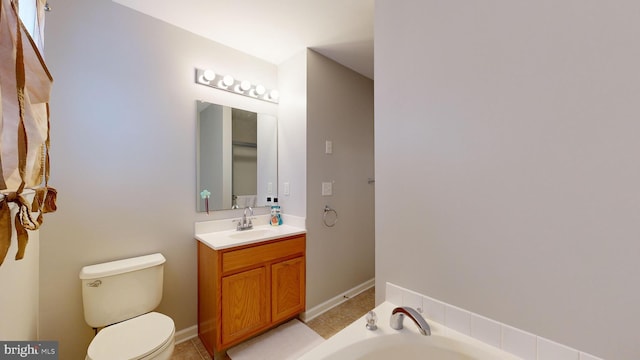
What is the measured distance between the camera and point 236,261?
5.94ft

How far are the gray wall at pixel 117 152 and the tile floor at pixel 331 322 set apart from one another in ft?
0.58

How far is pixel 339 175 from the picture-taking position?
2658 mm

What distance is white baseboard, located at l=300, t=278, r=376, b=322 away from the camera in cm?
230

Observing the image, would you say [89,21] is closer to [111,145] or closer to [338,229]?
[111,145]

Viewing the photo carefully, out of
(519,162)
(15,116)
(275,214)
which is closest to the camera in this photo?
(15,116)

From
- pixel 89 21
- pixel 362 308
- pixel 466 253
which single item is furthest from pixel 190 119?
pixel 362 308

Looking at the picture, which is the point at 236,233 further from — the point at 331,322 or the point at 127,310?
the point at 331,322

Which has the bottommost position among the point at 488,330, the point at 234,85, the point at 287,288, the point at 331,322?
the point at 331,322

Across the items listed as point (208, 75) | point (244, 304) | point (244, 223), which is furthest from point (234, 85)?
point (244, 304)

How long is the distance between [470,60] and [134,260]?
2.28 metres

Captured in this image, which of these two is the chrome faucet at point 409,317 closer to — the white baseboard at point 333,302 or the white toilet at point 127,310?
the white toilet at point 127,310

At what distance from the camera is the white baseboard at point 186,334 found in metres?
1.94

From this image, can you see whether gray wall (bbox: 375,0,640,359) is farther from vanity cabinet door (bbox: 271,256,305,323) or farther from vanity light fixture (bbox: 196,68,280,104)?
vanity light fixture (bbox: 196,68,280,104)

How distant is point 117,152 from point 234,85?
1108 mm
